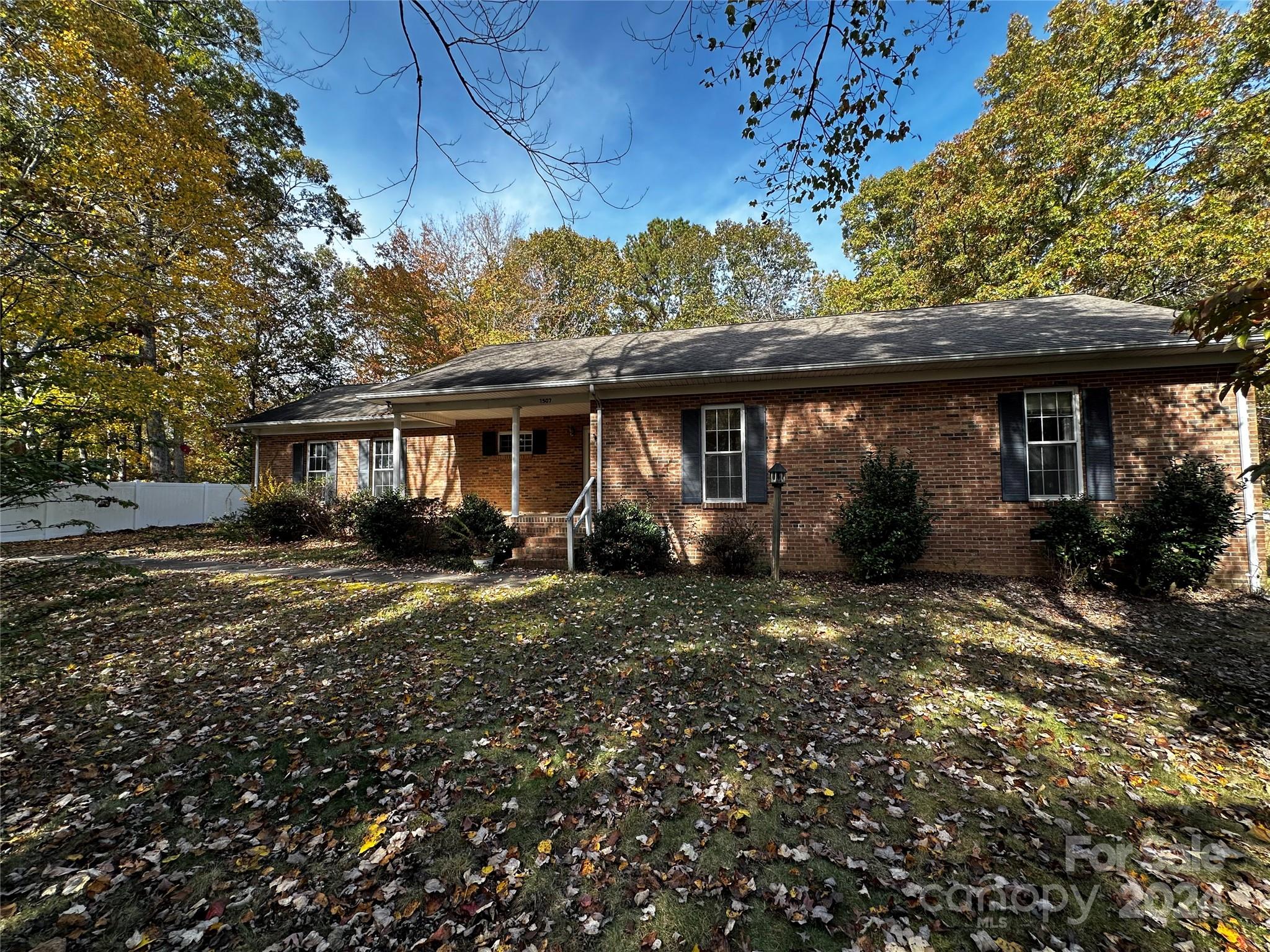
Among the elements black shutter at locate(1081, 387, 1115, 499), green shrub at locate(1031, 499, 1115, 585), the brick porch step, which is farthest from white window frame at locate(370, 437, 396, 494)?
black shutter at locate(1081, 387, 1115, 499)

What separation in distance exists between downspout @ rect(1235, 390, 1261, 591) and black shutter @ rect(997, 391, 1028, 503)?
2571 millimetres

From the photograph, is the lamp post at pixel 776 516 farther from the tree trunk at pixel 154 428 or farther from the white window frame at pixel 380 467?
the tree trunk at pixel 154 428

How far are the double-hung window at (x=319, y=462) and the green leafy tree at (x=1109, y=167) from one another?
21.2m

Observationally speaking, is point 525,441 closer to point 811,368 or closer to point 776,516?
point 776,516

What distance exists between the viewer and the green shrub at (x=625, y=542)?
8617mm

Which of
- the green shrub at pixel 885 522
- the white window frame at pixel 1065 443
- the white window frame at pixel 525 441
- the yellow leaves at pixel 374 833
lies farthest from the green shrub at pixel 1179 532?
the white window frame at pixel 525 441

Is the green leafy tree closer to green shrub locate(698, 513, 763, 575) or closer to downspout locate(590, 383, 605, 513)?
green shrub locate(698, 513, 763, 575)

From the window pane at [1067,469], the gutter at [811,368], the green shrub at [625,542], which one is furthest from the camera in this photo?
the green shrub at [625,542]

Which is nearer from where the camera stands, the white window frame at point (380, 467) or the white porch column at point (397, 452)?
the white porch column at point (397, 452)

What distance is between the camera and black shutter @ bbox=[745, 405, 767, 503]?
29.8ft

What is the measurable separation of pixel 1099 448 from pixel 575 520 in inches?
340

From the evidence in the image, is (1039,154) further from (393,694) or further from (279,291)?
(279,291)

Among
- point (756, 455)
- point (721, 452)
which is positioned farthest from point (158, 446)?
point (756, 455)

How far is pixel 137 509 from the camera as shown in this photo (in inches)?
526
